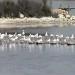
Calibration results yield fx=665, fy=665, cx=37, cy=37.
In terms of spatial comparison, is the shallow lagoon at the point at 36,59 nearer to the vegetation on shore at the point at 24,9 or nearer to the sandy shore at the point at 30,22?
the vegetation on shore at the point at 24,9

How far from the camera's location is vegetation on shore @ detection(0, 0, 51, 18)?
3850 centimetres

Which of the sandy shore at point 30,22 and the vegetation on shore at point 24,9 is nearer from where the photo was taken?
the vegetation on shore at point 24,9

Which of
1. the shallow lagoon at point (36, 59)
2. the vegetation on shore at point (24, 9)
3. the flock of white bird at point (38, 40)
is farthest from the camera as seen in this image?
the vegetation on shore at point (24, 9)

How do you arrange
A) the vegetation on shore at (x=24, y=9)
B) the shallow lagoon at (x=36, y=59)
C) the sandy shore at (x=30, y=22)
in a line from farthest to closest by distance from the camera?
the sandy shore at (x=30, y=22) → the vegetation on shore at (x=24, y=9) → the shallow lagoon at (x=36, y=59)

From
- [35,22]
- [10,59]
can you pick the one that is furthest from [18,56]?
[35,22]

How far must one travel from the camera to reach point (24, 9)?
40.4 meters

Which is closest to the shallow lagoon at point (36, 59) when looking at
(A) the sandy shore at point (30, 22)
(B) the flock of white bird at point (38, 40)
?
(B) the flock of white bird at point (38, 40)

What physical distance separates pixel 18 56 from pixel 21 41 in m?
2.98

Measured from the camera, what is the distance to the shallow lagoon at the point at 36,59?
75.0 feet

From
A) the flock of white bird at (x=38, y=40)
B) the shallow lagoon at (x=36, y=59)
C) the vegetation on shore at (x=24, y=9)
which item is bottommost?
the shallow lagoon at (x=36, y=59)

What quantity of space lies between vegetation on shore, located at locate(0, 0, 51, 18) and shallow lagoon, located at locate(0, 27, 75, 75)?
10.4 metres

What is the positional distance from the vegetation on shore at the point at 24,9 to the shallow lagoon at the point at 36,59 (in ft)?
34.2

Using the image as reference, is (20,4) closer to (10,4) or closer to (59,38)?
(10,4)

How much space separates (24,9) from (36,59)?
15385 mm
